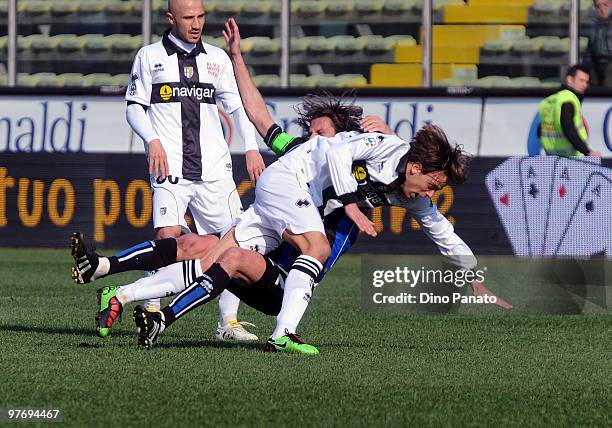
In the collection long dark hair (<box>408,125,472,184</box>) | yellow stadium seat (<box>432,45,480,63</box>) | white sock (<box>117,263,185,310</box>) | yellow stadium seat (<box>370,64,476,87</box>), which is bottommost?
white sock (<box>117,263,185,310</box>)

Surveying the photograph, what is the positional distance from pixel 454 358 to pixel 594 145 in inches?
314

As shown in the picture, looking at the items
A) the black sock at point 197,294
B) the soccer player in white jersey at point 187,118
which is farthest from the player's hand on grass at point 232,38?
the black sock at point 197,294

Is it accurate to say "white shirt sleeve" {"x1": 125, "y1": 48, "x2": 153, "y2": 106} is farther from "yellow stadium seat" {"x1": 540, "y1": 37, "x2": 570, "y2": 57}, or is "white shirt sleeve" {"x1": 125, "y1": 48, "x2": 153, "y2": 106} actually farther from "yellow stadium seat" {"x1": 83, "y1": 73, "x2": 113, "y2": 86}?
"yellow stadium seat" {"x1": 540, "y1": 37, "x2": 570, "y2": 57}

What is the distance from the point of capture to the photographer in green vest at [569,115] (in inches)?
563

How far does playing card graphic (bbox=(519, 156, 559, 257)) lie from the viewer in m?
14.0

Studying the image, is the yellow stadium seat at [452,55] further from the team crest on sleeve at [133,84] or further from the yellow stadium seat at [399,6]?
the team crest on sleeve at [133,84]

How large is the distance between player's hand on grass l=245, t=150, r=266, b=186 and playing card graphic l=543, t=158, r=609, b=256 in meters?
5.79

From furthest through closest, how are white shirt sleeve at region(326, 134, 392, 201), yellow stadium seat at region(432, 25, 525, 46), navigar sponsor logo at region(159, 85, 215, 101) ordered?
yellow stadium seat at region(432, 25, 525, 46), navigar sponsor logo at region(159, 85, 215, 101), white shirt sleeve at region(326, 134, 392, 201)

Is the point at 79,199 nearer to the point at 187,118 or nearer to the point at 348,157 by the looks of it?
the point at 187,118

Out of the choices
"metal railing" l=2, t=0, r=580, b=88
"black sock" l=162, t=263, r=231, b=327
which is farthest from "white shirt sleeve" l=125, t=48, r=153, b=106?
"metal railing" l=2, t=0, r=580, b=88

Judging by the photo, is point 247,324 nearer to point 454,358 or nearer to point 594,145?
point 454,358

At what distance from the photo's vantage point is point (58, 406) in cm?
573

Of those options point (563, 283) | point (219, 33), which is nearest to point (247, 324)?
point (563, 283)

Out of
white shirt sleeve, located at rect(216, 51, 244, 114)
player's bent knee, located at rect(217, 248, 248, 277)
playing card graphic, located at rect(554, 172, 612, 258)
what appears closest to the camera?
player's bent knee, located at rect(217, 248, 248, 277)
